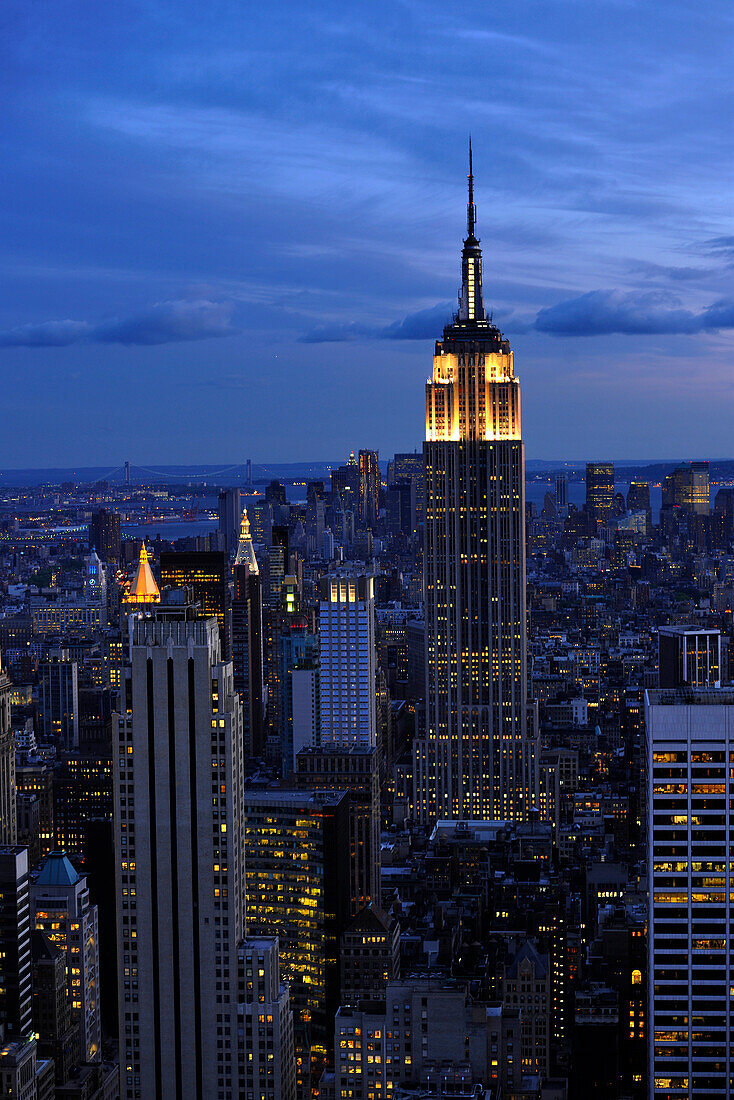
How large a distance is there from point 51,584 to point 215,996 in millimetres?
111035

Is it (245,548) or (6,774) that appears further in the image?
(245,548)

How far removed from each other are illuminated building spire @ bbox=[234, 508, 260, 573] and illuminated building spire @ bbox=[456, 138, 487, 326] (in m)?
33.7

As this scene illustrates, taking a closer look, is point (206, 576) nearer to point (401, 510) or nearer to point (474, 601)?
point (474, 601)

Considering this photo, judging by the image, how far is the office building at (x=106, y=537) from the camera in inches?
5955

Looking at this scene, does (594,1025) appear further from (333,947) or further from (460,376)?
(460,376)

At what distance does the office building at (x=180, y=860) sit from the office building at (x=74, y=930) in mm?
12399

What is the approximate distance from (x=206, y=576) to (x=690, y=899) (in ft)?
282

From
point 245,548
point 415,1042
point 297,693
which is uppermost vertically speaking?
point 245,548

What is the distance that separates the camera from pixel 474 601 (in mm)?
117438

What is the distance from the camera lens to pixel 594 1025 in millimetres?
69625

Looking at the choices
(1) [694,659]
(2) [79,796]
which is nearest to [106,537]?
(2) [79,796]

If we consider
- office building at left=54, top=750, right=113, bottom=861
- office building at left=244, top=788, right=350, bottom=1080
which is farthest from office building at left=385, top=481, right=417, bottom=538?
office building at left=244, top=788, right=350, bottom=1080

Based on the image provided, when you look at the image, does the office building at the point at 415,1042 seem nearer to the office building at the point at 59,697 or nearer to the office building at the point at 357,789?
the office building at the point at 357,789

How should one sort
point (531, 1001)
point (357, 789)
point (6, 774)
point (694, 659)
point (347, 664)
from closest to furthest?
point (531, 1001) → point (6, 774) → point (357, 789) → point (694, 659) → point (347, 664)
